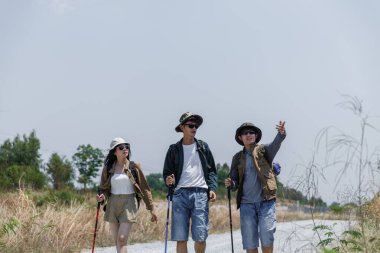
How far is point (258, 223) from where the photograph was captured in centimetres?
770

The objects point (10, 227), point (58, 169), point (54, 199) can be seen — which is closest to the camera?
point (10, 227)

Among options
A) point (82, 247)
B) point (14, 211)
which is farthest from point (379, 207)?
point (14, 211)

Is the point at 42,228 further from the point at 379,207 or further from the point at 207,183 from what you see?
the point at 379,207

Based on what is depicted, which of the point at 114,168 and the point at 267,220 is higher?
the point at 114,168

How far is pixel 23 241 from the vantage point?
11.0 m

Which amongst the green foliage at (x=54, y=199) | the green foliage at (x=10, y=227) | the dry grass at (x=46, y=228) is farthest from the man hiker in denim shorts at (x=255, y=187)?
the green foliage at (x=54, y=199)

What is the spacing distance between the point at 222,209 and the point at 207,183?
520 inches

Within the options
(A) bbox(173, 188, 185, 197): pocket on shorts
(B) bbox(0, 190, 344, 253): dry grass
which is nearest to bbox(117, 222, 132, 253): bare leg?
(A) bbox(173, 188, 185, 197): pocket on shorts

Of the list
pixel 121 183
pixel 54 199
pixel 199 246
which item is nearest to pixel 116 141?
pixel 121 183

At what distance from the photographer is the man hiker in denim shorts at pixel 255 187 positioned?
757cm

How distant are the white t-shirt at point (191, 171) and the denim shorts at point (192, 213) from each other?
6 cm

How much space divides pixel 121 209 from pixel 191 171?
42.0 inches

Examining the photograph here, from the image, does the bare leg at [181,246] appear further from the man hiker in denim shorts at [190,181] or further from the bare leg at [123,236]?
the bare leg at [123,236]

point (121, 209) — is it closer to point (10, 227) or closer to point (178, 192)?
point (178, 192)
